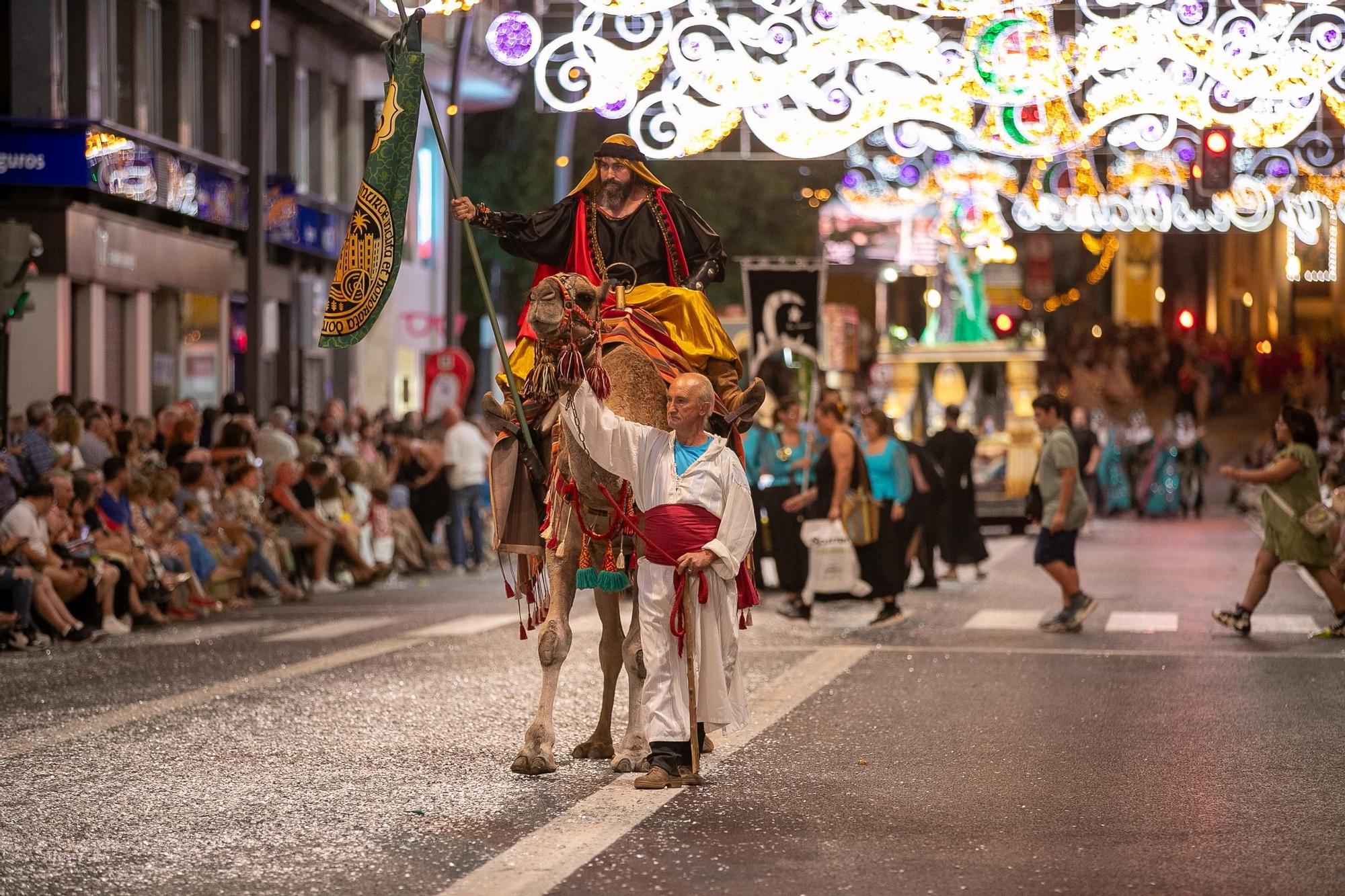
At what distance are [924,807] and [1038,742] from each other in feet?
6.70

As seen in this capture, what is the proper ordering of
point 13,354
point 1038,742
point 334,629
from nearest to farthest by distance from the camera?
point 1038,742
point 334,629
point 13,354

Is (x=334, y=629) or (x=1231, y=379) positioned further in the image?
(x=1231, y=379)

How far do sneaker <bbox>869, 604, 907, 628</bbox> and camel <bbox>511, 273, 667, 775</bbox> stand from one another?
790 cm

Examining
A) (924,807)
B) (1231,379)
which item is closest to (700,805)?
(924,807)

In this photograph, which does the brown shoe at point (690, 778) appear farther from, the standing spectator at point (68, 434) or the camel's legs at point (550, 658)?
the standing spectator at point (68, 434)

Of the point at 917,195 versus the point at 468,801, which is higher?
the point at 917,195

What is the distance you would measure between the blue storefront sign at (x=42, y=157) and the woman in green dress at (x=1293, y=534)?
1515 cm

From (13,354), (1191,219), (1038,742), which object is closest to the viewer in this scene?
(1038,742)

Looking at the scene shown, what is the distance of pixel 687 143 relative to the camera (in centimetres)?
1920

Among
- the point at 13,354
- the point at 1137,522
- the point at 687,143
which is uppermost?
the point at 687,143

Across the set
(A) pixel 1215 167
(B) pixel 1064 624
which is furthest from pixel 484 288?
(A) pixel 1215 167

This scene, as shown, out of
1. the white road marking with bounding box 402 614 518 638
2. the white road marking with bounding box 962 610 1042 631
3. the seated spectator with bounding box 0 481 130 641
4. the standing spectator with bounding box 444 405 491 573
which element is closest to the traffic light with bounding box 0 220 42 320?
the seated spectator with bounding box 0 481 130 641

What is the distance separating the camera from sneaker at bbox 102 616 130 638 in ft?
55.1

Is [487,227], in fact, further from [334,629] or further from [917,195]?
[917,195]
